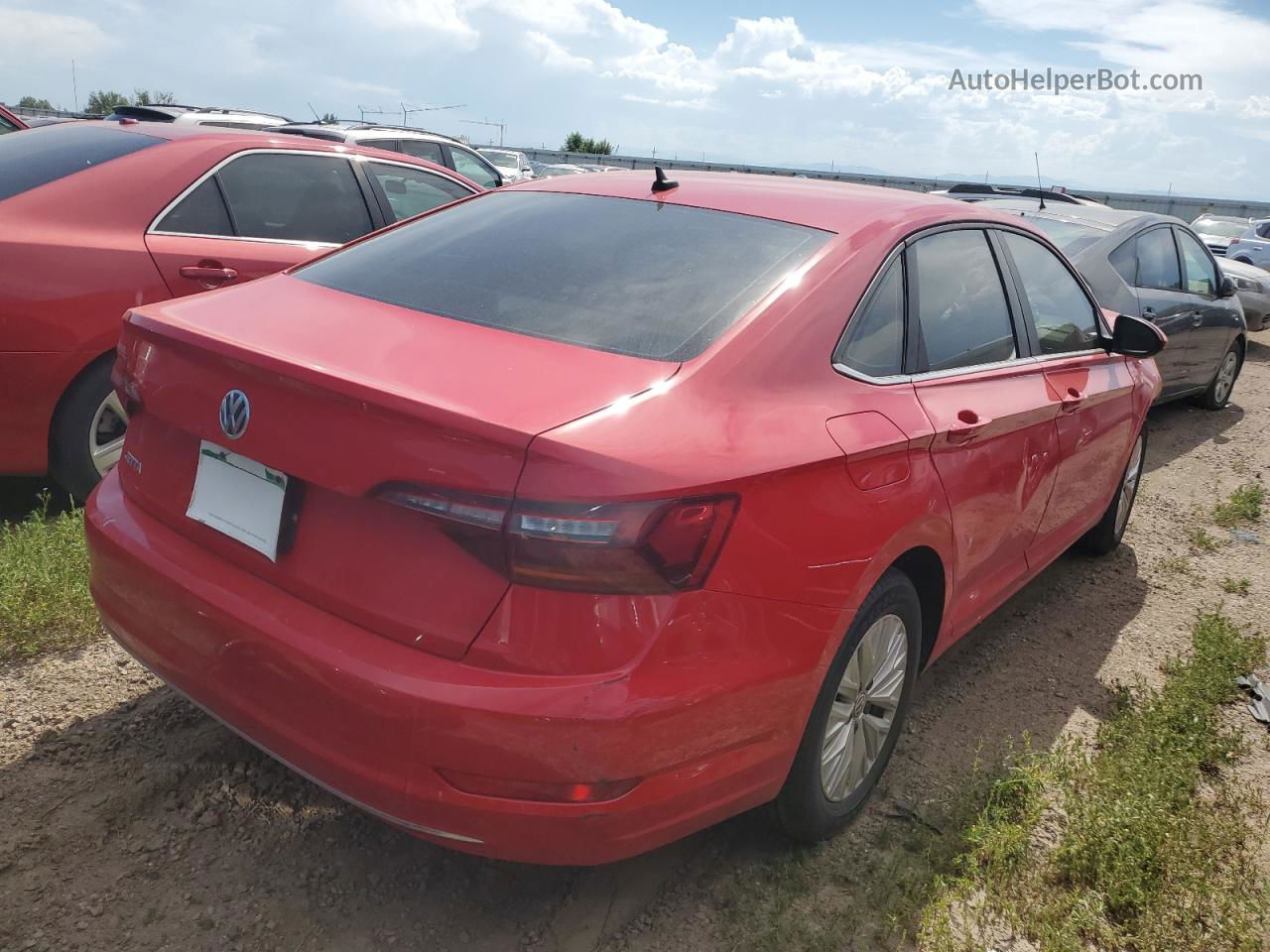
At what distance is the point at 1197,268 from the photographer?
27.6 ft

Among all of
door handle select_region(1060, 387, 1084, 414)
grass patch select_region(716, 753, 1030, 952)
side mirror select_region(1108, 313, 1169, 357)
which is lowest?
grass patch select_region(716, 753, 1030, 952)

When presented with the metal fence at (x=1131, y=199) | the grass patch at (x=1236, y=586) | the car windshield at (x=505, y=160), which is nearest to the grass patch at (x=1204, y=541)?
the grass patch at (x=1236, y=586)

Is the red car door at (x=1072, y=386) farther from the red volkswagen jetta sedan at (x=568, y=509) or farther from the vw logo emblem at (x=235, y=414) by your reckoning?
the vw logo emblem at (x=235, y=414)

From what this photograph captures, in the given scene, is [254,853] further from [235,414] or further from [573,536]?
[573,536]

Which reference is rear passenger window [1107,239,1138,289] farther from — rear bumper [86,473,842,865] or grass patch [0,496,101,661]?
grass patch [0,496,101,661]

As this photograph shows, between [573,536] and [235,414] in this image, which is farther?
[235,414]

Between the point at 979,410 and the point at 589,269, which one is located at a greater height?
the point at 589,269

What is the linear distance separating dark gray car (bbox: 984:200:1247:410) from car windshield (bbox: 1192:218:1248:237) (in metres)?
14.6

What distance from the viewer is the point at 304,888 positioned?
2.50 m

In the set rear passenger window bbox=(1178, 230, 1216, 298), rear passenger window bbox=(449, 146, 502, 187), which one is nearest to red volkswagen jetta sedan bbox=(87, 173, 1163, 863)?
rear passenger window bbox=(1178, 230, 1216, 298)

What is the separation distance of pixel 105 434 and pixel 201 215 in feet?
3.60

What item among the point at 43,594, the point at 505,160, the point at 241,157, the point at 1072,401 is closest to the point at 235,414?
the point at 43,594

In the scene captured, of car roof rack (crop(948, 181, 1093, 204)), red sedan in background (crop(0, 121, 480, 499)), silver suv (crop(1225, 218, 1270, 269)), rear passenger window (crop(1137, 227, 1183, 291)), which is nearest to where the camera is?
red sedan in background (crop(0, 121, 480, 499))

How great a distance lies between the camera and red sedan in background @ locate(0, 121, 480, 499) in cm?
400
